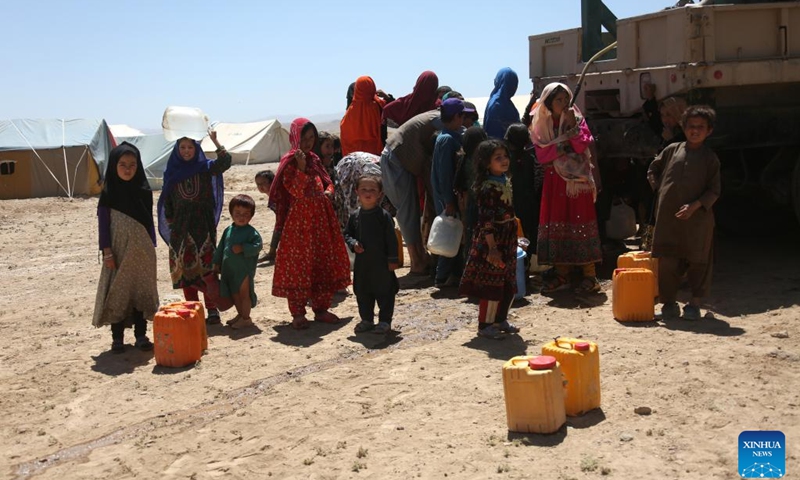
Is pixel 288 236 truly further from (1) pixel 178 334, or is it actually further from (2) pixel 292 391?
(2) pixel 292 391

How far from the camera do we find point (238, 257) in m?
6.89

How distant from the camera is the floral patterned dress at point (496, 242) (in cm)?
607

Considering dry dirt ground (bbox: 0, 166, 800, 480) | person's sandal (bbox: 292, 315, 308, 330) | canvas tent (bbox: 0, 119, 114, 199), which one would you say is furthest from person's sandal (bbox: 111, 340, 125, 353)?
canvas tent (bbox: 0, 119, 114, 199)

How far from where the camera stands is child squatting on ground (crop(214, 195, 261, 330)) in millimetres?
6828

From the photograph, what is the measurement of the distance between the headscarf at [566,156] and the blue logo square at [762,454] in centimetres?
317

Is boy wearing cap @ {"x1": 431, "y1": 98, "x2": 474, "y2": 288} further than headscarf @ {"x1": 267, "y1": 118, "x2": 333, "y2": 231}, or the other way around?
boy wearing cap @ {"x1": 431, "y1": 98, "x2": 474, "y2": 288}

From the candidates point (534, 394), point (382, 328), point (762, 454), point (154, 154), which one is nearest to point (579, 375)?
point (534, 394)

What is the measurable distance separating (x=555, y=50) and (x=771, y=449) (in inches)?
236

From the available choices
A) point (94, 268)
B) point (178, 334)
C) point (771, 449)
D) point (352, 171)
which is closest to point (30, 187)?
point (94, 268)

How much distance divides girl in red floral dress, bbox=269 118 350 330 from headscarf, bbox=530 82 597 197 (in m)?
1.69

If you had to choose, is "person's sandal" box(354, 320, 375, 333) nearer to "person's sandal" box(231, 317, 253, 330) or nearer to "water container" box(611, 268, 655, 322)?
"person's sandal" box(231, 317, 253, 330)

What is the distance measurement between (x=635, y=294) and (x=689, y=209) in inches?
28.4

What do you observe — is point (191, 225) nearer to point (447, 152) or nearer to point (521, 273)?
point (447, 152)

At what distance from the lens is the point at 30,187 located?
2380cm
